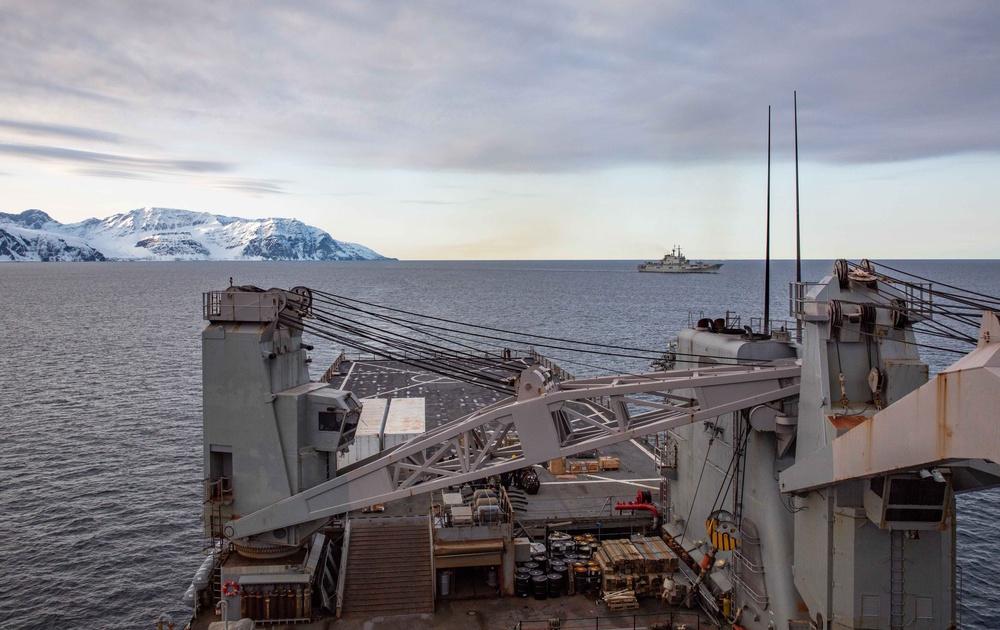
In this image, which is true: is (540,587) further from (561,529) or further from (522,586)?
(561,529)

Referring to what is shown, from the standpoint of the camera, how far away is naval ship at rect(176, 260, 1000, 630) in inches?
754

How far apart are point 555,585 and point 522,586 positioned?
1196mm

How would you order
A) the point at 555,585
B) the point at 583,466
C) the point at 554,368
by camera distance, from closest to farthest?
the point at 555,585 < the point at 583,466 < the point at 554,368

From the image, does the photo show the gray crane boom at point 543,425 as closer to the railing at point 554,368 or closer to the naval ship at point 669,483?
the naval ship at point 669,483

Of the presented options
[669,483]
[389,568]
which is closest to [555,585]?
[389,568]

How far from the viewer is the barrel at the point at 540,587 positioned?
2638 cm

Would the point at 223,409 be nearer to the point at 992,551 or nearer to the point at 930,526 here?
the point at 930,526

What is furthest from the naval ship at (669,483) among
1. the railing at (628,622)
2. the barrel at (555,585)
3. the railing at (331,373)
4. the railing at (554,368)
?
the railing at (331,373)

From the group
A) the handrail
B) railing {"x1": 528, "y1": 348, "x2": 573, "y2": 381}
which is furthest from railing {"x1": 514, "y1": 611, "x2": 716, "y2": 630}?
railing {"x1": 528, "y1": 348, "x2": 573, "y2": 381}

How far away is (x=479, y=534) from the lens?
26.7m

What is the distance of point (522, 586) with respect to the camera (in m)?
26.5

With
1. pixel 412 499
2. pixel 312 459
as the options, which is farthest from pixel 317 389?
pixel 412 499

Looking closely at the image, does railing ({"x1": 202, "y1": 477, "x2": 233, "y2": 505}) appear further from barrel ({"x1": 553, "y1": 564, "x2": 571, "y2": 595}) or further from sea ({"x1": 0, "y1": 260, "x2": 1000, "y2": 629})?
barrel ({"x1": 553, "y1": 564, "x2": 571, "y2": 595})

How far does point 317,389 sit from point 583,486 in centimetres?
1664
